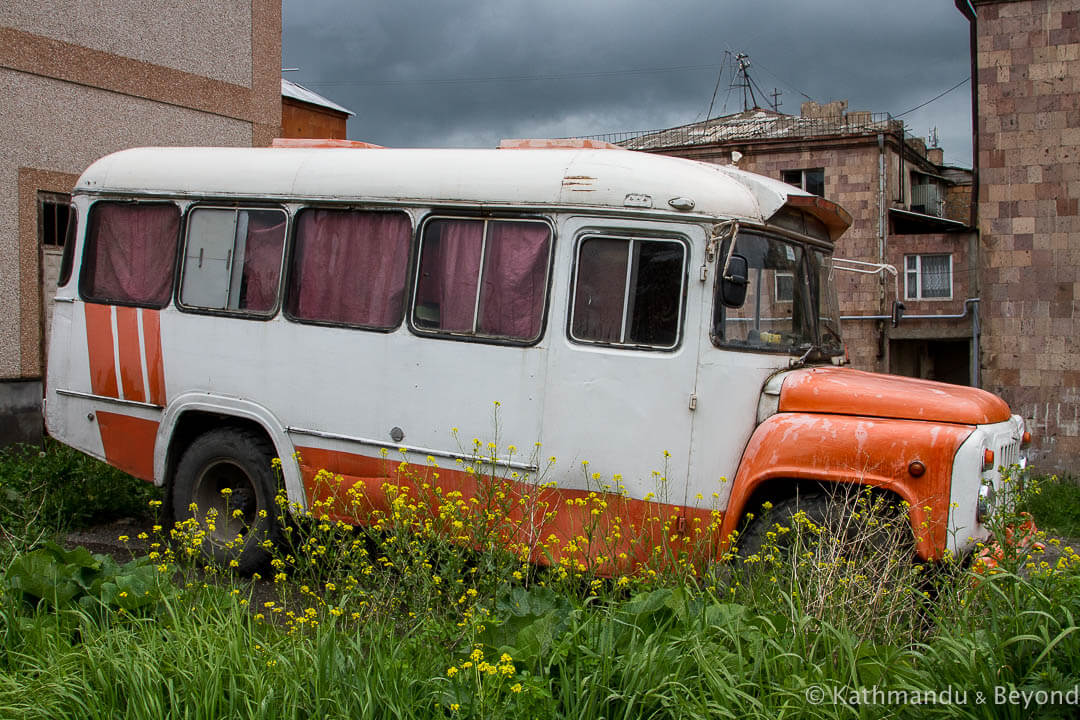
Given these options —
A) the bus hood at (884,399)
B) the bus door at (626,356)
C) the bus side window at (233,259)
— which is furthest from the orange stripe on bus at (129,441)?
the bus hood at (884,399)

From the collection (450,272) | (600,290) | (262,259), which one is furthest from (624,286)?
(262,259)

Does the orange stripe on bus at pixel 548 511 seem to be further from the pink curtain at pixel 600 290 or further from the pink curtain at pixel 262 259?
the pink curtain at pixel 262 259

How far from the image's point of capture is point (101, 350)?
7523 mm

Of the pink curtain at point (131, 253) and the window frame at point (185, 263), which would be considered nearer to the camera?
the window frame at point (185, 263)

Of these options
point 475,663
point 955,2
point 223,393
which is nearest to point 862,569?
point 475,663

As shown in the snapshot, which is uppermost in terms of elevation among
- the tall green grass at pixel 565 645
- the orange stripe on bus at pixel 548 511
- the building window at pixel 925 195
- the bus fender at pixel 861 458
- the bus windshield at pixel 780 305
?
the building window at pixel 925 195

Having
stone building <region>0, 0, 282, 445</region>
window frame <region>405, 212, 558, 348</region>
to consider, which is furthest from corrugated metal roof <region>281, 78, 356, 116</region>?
window frame <region>405, 212, 558, 348</region>

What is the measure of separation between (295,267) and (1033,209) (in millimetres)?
11371

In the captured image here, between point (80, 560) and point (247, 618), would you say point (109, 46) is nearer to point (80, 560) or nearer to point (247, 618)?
point (80, 560)

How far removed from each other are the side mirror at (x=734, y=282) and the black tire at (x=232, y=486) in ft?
11.4

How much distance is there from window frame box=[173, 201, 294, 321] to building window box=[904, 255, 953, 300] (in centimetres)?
2748

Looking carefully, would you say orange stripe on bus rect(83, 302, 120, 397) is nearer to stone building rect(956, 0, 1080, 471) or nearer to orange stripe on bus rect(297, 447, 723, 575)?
orange stripe on bus rect(297, 447, 723, 575)

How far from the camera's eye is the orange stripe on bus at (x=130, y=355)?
7.33m

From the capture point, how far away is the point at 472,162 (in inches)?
250
